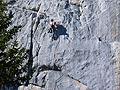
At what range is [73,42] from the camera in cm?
2248

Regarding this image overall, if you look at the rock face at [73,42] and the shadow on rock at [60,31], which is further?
the shadow on rock at [60,31]

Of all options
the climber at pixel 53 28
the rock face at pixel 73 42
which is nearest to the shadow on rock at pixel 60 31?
the rock face at pixel 73 42

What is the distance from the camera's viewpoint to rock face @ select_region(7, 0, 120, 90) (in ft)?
71.3

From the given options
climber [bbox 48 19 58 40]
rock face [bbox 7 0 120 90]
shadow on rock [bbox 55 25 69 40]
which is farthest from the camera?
shadow on rock [bbox 55 25 69 40]

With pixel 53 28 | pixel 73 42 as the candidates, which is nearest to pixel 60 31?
pixel 53 28

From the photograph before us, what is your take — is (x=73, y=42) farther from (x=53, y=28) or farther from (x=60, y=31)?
(x=53, y=28)

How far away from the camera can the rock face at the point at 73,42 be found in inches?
855

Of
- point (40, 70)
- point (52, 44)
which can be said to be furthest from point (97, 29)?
point (40, 70)

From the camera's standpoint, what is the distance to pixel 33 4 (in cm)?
2566

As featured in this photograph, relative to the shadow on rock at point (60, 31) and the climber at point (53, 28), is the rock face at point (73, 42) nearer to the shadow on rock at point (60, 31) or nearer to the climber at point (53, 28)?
the shadow on rock at point (60, 31)

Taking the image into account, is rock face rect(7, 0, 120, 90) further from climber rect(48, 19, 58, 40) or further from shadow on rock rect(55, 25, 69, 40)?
climber rect(48, 19, 58, 40)

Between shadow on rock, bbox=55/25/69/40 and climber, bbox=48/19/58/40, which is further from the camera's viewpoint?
shadow on rock, bbox=55/25/69/40

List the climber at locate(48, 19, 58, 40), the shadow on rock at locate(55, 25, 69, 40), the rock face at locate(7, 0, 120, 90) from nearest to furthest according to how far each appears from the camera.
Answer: the rock face at locate(7, 0, 120, 90)
the climber at locate(48, 19, 58, 40)
the shadow on rock at locate(55, 25, 69, 40)

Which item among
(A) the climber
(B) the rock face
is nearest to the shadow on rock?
(B) the rock face
